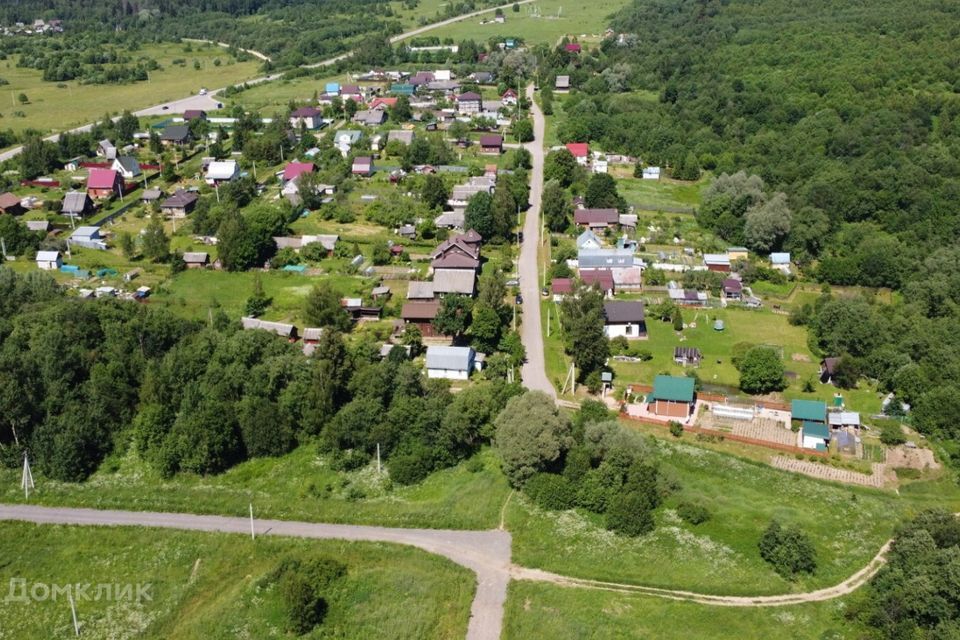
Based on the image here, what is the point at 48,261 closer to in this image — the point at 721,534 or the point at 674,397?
the point at 674,397

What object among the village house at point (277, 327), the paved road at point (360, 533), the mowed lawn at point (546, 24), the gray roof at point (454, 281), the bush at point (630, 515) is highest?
the mowed lawn at point (546, 24)

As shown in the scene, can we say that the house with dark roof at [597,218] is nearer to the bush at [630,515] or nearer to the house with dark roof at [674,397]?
the house with dark roof at [674,397]

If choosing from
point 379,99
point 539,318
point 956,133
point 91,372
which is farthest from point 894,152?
point 91,372

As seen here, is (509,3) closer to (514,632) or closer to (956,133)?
(956,133)

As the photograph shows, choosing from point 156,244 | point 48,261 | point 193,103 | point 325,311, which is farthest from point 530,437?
point 193,103

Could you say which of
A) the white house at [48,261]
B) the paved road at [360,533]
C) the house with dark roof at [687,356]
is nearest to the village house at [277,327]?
the paved road at [360,533]

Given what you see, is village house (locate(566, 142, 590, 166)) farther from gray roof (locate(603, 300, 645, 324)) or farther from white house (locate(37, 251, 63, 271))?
white house (locate(37, 251, 63, 271))
